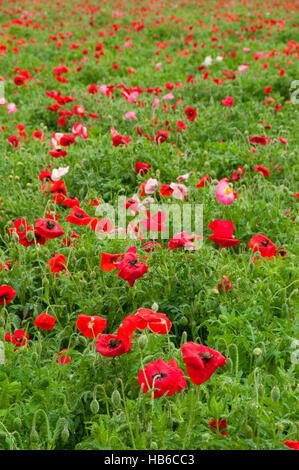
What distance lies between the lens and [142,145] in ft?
15.1

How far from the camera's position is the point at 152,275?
9.17ft

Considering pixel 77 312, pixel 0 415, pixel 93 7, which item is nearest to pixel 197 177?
pixel 77 312

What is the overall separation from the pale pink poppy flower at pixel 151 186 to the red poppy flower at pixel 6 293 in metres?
1.28

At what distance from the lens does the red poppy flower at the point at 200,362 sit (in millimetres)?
1702

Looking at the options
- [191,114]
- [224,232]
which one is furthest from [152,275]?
[191,114]

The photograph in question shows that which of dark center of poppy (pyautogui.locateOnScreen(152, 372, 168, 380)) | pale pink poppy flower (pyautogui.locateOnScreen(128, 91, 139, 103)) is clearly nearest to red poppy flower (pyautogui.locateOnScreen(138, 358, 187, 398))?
dark center of poppy (pyautogui.locateOnScreen(152, 372, 168, 380))

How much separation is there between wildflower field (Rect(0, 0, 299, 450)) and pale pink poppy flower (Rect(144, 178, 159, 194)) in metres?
0.10

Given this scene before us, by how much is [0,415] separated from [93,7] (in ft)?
46.0

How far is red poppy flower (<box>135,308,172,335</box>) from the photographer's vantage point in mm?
1981

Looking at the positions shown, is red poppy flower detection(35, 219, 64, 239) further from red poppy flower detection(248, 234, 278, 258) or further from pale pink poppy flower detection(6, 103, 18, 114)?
pale pink poppy flower detection(6, 103, 18, 114)

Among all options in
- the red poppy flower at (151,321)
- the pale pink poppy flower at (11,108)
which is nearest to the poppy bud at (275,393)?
the red poppy flower at (151,321)

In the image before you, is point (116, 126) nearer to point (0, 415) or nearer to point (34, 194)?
point (34, 194)

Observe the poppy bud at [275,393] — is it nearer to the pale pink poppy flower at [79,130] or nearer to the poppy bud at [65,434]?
the poppy bud at [65,434]
